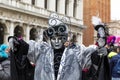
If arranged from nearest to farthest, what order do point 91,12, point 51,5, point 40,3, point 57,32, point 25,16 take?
1. point 57,32
2. point 25,16
3. point 40,3
4. point 51,5
5. point 91,12

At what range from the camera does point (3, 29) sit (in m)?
28.9

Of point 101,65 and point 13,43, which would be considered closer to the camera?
point 101,65

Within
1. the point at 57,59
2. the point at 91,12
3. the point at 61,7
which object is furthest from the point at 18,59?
the point at 91,12

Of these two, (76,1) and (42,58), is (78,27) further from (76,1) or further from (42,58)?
(42,58)

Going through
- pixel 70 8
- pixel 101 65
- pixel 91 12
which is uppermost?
pixel 70 8

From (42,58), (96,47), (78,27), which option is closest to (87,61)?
(96,47)

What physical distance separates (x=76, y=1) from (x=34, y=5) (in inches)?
321

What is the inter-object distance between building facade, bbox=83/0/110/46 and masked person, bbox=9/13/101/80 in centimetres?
3938

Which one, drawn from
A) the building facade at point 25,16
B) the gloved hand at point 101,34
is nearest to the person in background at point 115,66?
the gloved hand at point 101,34

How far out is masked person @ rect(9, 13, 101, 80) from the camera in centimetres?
514

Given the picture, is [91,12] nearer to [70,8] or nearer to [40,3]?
[70,8]

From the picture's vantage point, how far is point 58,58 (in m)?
5.23

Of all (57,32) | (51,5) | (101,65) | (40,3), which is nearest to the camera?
(101,65)

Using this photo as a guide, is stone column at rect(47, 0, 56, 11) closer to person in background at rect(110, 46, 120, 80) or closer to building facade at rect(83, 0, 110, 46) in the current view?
building facade at rect(83, 0, 110, 46)
